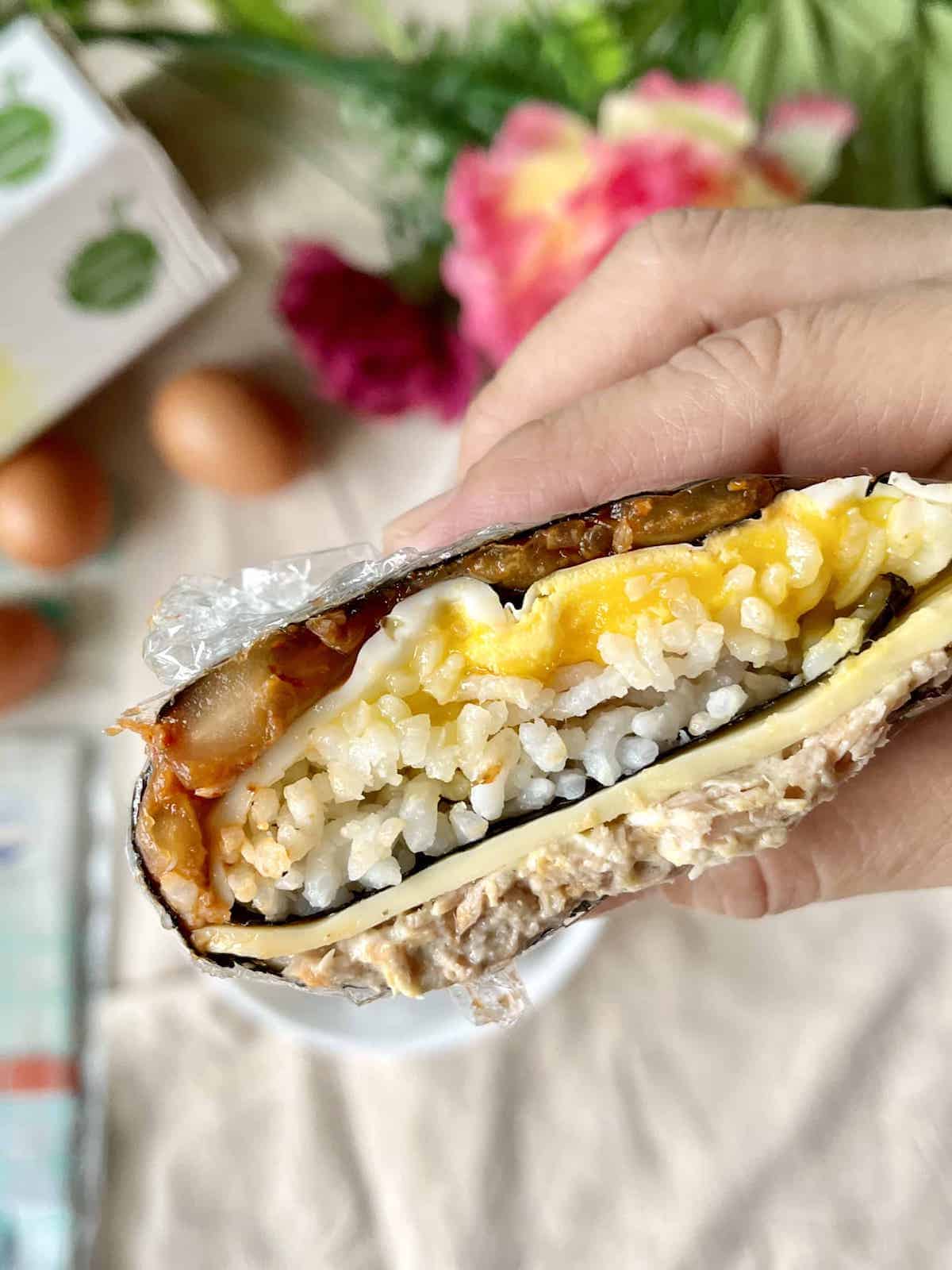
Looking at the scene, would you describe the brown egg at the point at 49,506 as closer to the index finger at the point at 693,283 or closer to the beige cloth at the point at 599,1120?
the beige cloth at the point at 599,1120

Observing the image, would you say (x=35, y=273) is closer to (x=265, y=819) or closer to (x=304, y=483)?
(x=304, y=483)

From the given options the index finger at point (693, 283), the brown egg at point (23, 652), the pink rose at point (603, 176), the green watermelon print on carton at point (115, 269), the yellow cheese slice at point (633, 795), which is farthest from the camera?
the brown egg at point (23, 652)

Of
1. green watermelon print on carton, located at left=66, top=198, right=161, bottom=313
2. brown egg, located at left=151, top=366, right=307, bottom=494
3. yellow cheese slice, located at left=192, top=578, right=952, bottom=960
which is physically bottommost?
A: brown egg, located at left=151, top=366, right=307, bottom=494

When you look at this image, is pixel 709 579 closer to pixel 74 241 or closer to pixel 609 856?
pixel 609 856

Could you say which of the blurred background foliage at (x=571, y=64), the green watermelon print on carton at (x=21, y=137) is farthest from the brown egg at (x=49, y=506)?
the blurred background foliage at (x=571, y=64)

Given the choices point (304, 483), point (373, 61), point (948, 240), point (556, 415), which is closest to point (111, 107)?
point (373, 61)

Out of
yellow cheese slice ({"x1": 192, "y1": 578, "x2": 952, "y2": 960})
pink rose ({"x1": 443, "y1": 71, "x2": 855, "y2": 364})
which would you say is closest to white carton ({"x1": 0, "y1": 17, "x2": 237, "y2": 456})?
pink rose ({"x1": 443, "y1": 71, "x2": 855, "y2": 364})

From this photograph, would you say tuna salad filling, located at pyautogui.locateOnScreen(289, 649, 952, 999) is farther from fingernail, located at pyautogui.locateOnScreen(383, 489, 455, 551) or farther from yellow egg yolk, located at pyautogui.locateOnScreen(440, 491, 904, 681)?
fingernail, located at pyautogui.locateOnScreen(383, 489, 455, 551)

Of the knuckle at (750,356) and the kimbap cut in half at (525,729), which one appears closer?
the kimbap cut in half at (525,729)
